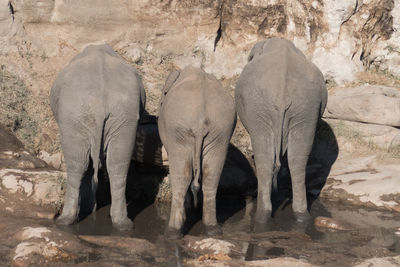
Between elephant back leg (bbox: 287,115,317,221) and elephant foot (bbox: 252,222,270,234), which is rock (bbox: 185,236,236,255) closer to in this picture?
elephant foot (bbox: 252,222,270,234)

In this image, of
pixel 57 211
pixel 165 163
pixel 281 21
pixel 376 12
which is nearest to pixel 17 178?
pixel 57 211

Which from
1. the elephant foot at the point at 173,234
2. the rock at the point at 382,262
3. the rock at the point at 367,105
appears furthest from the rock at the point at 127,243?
the rock at the point at 367,105

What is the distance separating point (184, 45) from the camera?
11.7m

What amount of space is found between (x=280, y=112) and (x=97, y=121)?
2077 mm

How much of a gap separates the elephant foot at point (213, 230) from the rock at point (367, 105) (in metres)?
4.43

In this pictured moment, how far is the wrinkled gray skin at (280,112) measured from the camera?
6941 millimetres

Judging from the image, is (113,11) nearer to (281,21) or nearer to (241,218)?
(281,21)

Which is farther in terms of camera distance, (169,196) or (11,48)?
(11,48)

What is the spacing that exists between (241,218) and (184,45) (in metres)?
5.04

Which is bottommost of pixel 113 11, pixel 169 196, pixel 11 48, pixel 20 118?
pixel 169 196

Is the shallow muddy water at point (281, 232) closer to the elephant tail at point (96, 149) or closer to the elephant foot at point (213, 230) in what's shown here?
the elephant foot at point (213, 230)

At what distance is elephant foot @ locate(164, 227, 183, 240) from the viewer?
651 centimetres

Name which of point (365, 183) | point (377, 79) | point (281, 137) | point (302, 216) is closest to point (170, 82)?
point (281, 137)

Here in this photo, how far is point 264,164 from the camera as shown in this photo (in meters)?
7.15
